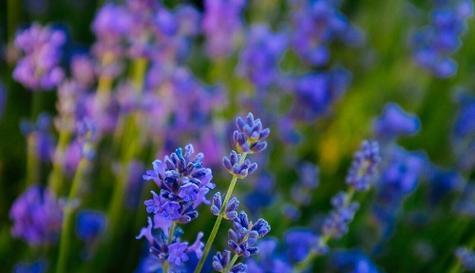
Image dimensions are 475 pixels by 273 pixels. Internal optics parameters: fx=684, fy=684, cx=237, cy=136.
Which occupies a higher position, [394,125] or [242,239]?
[394,125]

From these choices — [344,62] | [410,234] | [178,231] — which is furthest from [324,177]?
[178,231]

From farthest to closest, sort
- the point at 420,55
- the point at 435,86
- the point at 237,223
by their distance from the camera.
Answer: the point at 435,86 → the point at 420,55 → the point at 237,223

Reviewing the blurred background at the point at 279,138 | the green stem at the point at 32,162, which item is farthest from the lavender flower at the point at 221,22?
the green stem at the point at 32,162

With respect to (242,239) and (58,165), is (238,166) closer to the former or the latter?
(242,239)

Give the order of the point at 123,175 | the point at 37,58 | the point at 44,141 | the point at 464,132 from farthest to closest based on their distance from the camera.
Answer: the point at 464,132
the point at 44,141
the point at 123,175
the point at 37,58

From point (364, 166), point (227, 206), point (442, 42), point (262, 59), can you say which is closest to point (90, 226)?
point (262, 59)

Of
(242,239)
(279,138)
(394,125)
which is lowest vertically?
(242,239)

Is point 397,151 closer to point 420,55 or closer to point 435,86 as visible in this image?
point 420,55
